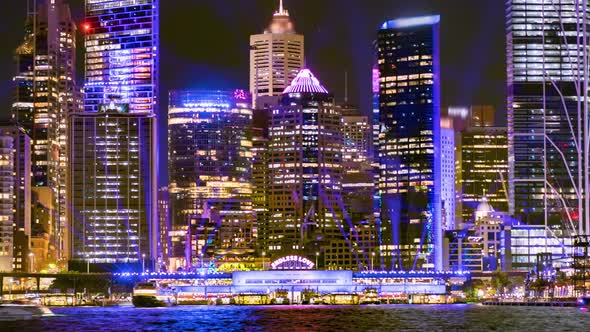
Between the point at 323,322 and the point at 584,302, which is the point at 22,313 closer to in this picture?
the point at 323,322

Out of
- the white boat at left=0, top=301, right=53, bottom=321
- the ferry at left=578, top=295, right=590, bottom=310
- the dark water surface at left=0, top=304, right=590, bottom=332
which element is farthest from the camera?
the ferry at left=578, top=295, right=590, bottom=310

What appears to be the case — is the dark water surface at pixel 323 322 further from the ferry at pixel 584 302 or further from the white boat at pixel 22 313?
the white boat at pixel 22 313

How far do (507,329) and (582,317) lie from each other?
2296 cm

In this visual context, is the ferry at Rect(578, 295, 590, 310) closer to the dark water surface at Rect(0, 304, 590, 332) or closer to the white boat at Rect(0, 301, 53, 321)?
the dark water surface at Rect(0, 304, 590, 332)

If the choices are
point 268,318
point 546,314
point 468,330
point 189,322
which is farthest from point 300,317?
point 468,330

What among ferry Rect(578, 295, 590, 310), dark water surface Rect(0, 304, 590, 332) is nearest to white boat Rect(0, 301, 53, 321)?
dark water surface Rect(0, 304, 590, 332)

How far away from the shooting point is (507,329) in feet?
385

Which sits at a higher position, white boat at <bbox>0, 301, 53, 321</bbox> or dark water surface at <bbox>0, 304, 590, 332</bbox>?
dark water surface at <bbox>0, 304, 590, 332</bbox>

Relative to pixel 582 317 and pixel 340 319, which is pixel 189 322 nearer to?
pixel 340 319

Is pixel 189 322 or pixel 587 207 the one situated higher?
pixel 587 207

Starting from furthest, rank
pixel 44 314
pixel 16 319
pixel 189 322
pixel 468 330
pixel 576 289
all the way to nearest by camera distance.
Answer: pixel 576 289
pixel 44 314
pixel 16 319
pixel 189 322
pixel 468 330

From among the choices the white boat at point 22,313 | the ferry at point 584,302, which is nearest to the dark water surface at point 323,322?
the ferry at point 584,302

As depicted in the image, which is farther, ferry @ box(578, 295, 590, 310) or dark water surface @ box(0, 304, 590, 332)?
ferry @ box(578, 295, 590, 310)

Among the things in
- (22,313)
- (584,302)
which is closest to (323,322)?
(22,313)
